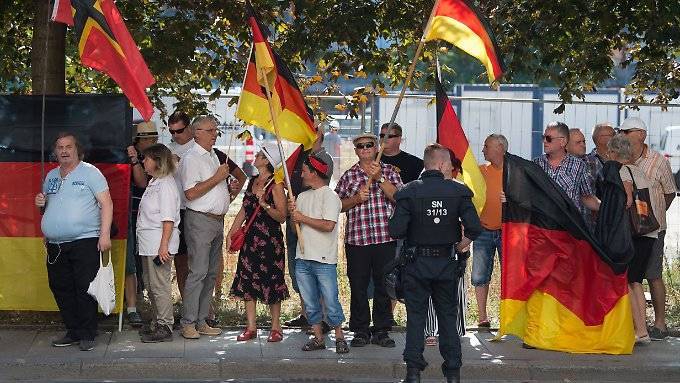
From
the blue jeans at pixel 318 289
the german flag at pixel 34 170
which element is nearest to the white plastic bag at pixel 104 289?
the german flag at pixel 34 170

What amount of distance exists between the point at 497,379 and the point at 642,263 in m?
1.89

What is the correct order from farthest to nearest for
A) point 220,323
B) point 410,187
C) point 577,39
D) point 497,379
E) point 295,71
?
point 295,71, point 577,39, point 220,323, point 497,379, point 410,187

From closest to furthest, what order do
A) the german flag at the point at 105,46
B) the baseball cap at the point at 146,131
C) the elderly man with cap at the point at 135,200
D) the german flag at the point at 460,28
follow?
the german flag at the point at 105,46 < the german flag at the point at 460,28 < the elderly man with cap at the point at 135,200 < the baseball cap at the point at 146,131

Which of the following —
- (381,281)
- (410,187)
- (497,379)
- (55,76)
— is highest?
(55,76)

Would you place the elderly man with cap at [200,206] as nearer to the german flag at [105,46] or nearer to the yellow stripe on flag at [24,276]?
the german flag at [105,46]

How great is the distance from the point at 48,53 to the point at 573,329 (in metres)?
5.37

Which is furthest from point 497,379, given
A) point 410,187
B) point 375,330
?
point 410,187

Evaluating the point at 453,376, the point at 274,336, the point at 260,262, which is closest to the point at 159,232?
the point at 260,262

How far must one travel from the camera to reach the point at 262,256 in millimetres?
10133

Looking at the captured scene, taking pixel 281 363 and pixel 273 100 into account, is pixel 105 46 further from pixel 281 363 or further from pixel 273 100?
pixel 281 363

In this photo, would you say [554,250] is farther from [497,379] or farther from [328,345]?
[328,345]

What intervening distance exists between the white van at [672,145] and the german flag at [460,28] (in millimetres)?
10450

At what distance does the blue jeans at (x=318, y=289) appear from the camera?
9727 mm

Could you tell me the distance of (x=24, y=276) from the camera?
10.5 m
